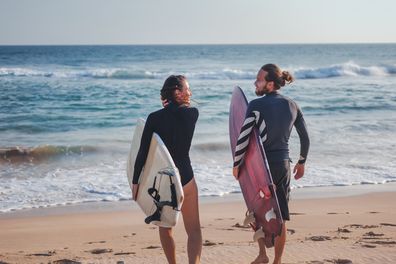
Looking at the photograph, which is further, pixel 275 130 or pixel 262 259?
pixel 262 259

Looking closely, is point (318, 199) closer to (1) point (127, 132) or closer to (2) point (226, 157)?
(2) point (226, 157)

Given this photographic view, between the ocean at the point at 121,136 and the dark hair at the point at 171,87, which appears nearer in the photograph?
the dark hair at the point at 171,87

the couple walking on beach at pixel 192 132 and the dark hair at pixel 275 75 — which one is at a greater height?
the dark hair at pixel 275 75

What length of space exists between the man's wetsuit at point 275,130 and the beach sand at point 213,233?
946mm

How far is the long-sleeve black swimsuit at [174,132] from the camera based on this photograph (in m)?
4.45

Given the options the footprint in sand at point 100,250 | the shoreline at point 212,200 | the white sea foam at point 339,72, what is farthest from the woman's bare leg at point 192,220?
the white sea foam at point 339,72

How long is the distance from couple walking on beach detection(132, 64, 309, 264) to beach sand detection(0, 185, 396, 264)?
0.86 metres

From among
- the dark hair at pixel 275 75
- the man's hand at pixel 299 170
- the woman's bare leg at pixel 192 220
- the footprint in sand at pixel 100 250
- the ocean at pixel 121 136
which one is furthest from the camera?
the ocean at pixel 121 136

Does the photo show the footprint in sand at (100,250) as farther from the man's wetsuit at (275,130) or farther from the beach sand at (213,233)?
the man's wetsuit at (275,130)

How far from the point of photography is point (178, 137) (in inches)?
177

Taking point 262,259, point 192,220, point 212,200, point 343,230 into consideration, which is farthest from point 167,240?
point 212,200

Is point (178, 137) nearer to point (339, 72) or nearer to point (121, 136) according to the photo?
point (121, 136)

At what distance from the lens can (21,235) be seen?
703 cm

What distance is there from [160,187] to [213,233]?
2449mm
